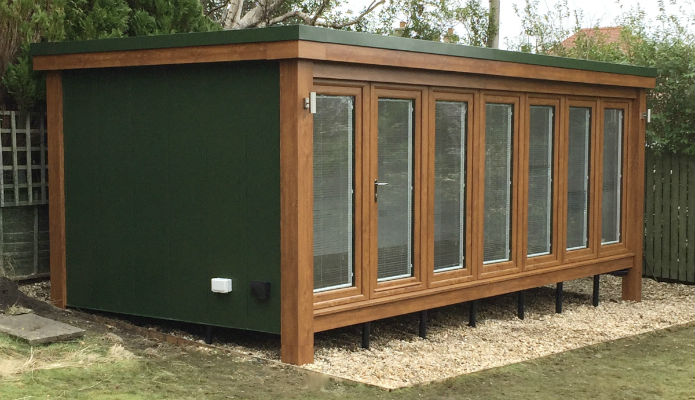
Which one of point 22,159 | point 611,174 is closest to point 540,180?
point 611,174

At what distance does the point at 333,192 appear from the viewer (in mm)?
6508

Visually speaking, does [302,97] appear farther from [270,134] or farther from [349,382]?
[349,382]

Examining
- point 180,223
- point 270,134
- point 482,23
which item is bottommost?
point 180,223

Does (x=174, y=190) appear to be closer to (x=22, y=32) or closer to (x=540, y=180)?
(x=22, y=32)

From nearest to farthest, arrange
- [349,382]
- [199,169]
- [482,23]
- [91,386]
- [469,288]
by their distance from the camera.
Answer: [91,386], [349,382], [199,169], [469,288], [482,23]

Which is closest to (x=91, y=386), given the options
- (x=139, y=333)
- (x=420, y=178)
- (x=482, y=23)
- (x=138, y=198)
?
(x=139, y=333)

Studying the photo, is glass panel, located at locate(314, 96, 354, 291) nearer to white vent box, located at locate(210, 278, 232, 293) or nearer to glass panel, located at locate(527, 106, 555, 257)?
white vent box, located at locate(210, 278, 232, 293)

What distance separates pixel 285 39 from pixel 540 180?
3.39 meters

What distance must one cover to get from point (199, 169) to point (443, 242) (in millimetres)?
2105

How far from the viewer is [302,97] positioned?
6.11 metres

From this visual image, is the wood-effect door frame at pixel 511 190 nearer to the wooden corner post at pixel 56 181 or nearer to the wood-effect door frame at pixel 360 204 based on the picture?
the wood-effect door frame at pixel 360 204

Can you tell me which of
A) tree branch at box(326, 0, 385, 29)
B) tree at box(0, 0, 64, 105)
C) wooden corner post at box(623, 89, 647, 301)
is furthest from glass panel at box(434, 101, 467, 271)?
tree branch at box(326, 0, 385, 29)

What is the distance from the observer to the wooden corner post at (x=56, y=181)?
739 centimetres

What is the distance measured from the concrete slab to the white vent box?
949 millimetres
